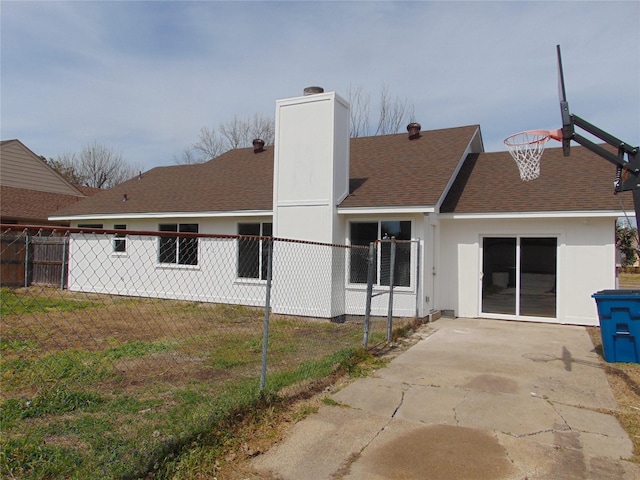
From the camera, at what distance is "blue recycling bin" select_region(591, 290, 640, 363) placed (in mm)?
7043

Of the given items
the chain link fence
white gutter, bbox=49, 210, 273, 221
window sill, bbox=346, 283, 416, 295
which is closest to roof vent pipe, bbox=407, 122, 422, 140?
the chain link fence

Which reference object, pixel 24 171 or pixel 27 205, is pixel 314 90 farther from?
pixel 24 171

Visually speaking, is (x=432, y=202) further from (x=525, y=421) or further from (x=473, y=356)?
(x=525, y=421)

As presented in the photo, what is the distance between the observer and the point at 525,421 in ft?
16.3

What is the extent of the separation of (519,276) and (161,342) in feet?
27.9

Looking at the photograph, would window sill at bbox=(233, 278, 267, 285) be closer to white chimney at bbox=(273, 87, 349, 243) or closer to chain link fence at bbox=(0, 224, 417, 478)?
chain link fence at bbox=(0, 224, 417, 478)

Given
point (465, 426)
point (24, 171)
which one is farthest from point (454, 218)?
point (24, 171)

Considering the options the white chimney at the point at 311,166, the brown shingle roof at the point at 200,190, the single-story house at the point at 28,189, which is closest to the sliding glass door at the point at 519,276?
the white chimney at the point at 311,166

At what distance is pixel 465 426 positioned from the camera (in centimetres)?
483

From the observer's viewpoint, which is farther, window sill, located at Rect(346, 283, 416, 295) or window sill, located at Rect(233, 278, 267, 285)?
window sill, located at Rect(233, 278, 267, 285)

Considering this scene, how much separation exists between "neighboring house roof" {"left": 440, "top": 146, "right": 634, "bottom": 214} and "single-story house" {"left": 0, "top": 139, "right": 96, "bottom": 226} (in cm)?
1642

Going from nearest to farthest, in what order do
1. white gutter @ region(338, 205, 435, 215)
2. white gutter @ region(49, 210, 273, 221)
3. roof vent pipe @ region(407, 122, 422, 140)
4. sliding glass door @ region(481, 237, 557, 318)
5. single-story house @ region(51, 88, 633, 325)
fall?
white gutter @ region(338, 205, 435, 215)
single-story house @ region(51, 88, 633, 325)
sliding glass door @ region(481, 237, 557, 318)
white gutter @ region(49, 210, 273, 221)
roof vent pipe @ region(407, 122, 422, 140)

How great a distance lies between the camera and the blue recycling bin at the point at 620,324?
7.04 meters

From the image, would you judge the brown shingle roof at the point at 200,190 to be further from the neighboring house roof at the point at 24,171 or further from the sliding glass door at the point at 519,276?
the neighboring house roof at the point at 24,171
